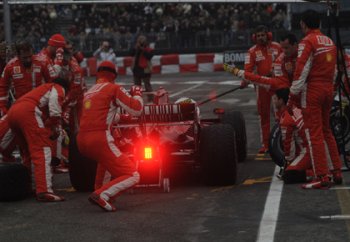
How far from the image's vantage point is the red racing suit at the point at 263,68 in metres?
12.2

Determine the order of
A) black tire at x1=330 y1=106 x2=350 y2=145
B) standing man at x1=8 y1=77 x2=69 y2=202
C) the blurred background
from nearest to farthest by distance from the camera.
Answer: standing man at x1=8 y1=77 x2=69 y2=202, black tire at x1=330 y1=106 x2=350 y2=145, the blurred background

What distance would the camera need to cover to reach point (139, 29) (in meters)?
31.6

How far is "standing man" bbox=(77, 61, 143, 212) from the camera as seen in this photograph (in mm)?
8461

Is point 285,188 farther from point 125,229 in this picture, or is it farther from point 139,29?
point 139,29

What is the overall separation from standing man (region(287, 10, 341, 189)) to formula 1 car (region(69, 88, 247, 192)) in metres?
0.85

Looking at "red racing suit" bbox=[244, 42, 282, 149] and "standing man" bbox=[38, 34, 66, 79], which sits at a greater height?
"standing man" bbox=[38, 34, 66, 79]

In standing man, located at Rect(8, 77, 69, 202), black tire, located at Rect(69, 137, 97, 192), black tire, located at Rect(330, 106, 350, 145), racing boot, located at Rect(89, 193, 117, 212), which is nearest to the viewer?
racing boot, located at Rect(89, 193, 117, 212)

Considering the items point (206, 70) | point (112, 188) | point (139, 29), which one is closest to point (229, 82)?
point (206, 70)

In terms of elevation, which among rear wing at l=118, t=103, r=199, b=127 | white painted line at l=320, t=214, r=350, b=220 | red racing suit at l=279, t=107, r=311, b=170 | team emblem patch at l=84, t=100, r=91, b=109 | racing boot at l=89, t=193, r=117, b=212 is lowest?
white painted line at l=320, t=214, r=350, b=220

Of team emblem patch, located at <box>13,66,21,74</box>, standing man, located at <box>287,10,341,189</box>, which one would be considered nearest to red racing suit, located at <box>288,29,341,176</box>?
standing man, located at <box>287,10,341,189</box>

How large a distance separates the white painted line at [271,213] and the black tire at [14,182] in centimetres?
253

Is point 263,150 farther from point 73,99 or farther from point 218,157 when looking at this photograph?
point 218,157

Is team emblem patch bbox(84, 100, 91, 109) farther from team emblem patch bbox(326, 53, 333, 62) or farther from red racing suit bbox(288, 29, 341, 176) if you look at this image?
team emblem patch bbox(326, 53, 333, 62)

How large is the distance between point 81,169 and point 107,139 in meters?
1.15
